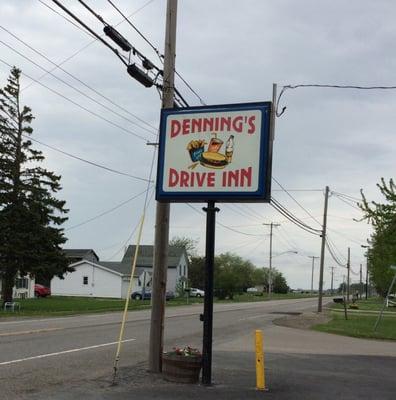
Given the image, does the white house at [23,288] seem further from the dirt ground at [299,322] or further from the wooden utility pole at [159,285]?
the wooden utility pole at [159,285]

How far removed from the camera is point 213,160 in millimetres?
10188

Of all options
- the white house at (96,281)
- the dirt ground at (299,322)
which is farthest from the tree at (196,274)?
the dirt ground at (299,322)

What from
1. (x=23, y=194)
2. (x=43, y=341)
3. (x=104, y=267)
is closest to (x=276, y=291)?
(x=104, y=267)

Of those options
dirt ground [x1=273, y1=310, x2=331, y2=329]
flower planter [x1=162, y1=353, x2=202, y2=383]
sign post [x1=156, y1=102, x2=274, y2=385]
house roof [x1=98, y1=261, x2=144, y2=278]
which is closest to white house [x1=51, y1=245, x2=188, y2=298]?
house roof [x1=98, y1=261, x2=144, y2=278]

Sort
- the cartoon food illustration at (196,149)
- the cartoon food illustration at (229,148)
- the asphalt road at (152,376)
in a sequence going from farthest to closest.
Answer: the cartoon food illustration at (196,149)
the cartoon food illustration at (229,148)
the asphalt road at (152,376)

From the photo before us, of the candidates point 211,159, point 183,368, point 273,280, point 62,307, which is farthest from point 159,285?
point 273,280

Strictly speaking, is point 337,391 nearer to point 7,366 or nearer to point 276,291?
point 7,366

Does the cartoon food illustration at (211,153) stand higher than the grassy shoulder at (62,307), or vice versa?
the cartoon food illustration at (211,153)

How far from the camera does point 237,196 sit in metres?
9.95

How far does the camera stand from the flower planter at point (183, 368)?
32.1 feet

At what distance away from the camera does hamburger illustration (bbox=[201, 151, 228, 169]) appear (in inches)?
399

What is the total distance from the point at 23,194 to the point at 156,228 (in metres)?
30.3

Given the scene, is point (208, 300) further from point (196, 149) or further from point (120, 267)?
point (120, 267)

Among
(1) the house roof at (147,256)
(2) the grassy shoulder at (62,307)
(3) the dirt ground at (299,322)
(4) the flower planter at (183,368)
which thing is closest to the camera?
(4) the flower planter at (183,368)
